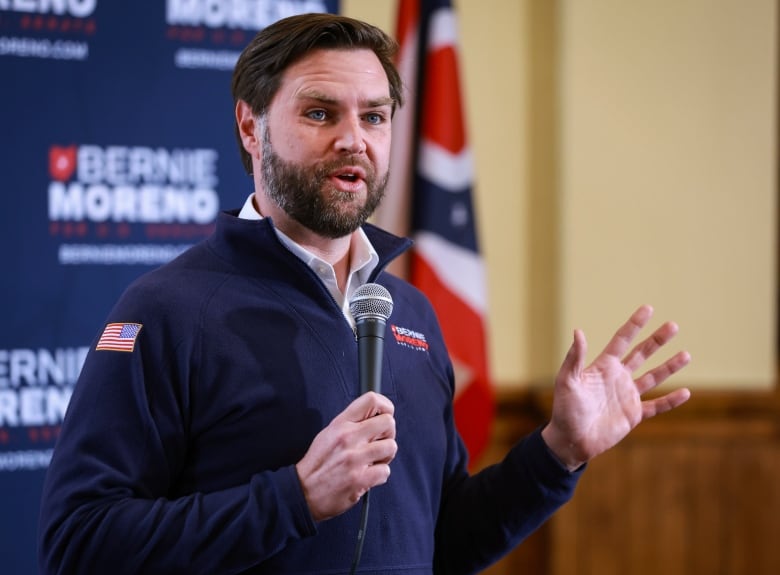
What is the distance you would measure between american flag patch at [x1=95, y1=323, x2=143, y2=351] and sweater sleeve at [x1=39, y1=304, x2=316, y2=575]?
0.01 metres

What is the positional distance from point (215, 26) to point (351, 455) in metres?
1.60

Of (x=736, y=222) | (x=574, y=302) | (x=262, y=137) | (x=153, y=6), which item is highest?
(x=153, y=6)

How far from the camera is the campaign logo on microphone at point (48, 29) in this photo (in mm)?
2312

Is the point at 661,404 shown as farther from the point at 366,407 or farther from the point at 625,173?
the point at 625,173

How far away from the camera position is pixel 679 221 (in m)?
3.82

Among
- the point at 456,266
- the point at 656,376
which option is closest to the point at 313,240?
the point at 656,376

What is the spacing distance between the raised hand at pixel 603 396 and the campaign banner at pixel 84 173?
1.26 m

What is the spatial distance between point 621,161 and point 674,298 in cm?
57

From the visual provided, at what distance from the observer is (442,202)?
325 centimetres

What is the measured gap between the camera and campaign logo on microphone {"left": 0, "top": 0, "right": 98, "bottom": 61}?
231 centimetres

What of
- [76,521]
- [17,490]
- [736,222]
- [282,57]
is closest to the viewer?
[76,521]

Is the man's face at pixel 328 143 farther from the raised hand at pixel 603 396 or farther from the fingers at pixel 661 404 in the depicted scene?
the fingers at pixel 661 404

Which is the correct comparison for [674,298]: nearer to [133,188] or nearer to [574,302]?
[574,302]

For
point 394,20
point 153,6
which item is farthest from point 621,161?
point 153,6
